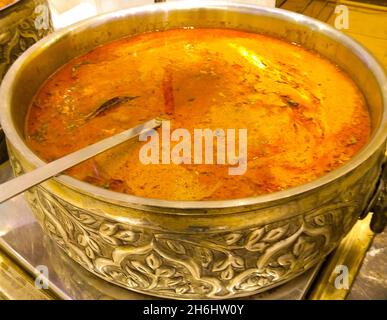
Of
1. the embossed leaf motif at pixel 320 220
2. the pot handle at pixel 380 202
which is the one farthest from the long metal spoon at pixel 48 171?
the pot handle at pixel 380 202

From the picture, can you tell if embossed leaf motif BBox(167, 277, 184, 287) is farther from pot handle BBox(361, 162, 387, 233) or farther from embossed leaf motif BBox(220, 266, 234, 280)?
pot handle BBox(361, 162, 387, 233)

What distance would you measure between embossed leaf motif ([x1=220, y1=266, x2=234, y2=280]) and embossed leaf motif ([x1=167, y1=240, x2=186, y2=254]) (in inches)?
3.3

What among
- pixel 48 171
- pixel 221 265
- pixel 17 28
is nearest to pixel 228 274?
pixel 221 265

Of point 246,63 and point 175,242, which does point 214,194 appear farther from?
point 246,63

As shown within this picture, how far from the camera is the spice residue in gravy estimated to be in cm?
83

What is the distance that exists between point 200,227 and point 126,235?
4.8 inches

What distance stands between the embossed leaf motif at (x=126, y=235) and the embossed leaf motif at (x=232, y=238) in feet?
0.47

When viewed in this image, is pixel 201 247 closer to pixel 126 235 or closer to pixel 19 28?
pixel 126 235

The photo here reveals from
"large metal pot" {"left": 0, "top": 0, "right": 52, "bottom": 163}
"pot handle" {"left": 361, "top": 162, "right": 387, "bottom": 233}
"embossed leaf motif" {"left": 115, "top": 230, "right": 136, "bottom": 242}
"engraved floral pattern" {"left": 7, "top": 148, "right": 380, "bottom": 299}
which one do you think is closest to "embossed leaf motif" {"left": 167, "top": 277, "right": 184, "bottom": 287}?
"engraved floral pattern" {"left": 7, "top": 148, "right": 380, "bottom": 299}

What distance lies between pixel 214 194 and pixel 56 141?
14.2 inches

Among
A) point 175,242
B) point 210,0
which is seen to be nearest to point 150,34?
point 210,0

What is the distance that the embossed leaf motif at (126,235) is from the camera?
69 centimetres

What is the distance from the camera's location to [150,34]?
1275mm

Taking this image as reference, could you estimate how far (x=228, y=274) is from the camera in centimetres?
73
